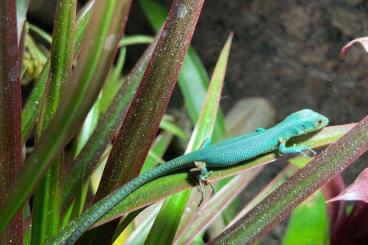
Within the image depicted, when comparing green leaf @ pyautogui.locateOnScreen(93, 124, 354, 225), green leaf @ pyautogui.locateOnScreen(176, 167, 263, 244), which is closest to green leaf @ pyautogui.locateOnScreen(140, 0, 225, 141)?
green leaf @ pyautogui.locateOnScreen(176, 167, 263, 244)

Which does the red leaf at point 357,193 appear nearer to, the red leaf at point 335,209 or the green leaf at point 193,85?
the red leaf at point 335,209

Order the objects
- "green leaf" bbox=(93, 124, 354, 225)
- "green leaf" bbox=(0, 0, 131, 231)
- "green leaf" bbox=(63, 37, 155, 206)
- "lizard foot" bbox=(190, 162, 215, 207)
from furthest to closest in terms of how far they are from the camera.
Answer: "green leaf" bbox=(63, 37, 155, 206) < "lizard foot" bbox=(190, 162, 215, 207) < "green leaf" bbox=(93, 124, 354, 225) < "green leaf" bbox=(0, 0, 131, 231)

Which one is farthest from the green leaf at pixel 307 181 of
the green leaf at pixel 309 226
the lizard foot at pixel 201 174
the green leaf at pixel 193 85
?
the green leaf at pixel 193 85

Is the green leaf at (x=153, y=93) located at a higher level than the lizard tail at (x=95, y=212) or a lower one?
higher

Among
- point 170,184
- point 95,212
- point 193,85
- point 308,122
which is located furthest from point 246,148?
point 193,85

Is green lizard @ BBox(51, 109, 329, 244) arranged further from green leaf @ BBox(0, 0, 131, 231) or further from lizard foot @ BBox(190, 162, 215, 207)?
green leaf @ BBox(0, 0, 131, 231)

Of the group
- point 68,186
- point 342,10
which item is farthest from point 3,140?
point 342,10
